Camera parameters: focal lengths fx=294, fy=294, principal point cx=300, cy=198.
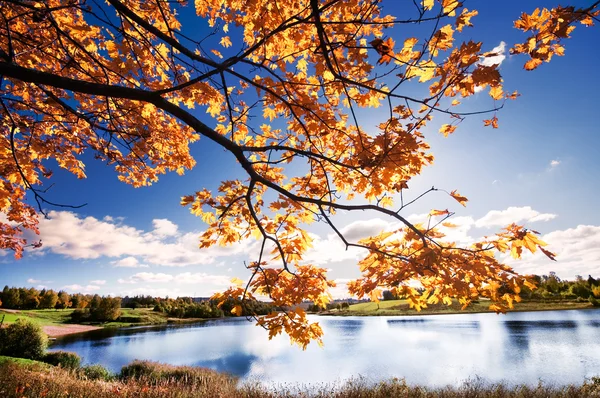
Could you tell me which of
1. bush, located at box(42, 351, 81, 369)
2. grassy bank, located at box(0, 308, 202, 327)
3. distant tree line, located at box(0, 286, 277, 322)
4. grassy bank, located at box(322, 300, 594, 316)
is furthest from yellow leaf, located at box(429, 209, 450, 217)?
grassy bank, located at box(0, 308, 202, 327)

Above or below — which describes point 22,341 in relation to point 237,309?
below

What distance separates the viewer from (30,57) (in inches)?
149

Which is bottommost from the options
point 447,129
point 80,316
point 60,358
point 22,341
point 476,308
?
point 476,308

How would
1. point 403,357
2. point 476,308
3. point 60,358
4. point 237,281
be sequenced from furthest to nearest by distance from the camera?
1. point 476,308
2. point 403,357
3. point 60,358
4. point 237,281

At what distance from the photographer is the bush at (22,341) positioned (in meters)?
14.8

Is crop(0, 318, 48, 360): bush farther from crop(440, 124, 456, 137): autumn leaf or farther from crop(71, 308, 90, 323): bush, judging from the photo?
crop(71, 308, 90, 323): bush

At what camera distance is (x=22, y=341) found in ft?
49.7

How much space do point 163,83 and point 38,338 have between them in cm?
1875

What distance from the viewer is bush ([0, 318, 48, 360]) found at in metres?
14.8

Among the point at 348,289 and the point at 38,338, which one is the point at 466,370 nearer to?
the point at 348,289

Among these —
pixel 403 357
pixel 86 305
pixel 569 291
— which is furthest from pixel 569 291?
pixel 86 305

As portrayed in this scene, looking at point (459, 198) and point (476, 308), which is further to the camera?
point (476, 308)

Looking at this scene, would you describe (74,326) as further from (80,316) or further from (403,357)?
(403,357)

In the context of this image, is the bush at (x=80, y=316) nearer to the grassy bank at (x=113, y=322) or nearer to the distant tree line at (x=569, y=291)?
the grassy bank at (x=113, y=322)
